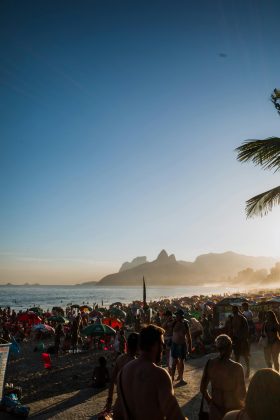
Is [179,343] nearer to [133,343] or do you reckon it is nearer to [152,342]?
[133,343]

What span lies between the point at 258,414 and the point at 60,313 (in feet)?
129

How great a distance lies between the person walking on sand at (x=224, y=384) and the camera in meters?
3.73

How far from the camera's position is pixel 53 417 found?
21.2 ft

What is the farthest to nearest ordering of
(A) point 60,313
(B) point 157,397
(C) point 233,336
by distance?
(A) point 60,313
(C) point 233,336
(B) point 157,397

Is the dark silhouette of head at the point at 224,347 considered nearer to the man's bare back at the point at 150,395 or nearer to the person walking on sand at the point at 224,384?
the person walking on sand at the point at 224,384

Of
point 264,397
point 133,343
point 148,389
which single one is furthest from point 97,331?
point 264,397

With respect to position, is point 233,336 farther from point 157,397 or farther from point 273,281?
point 273,281

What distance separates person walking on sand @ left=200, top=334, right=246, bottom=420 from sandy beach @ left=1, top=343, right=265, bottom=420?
2752 mm

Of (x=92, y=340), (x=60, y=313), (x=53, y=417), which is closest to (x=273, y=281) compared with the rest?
(x=60, y=313)

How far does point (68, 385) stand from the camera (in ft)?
34.8

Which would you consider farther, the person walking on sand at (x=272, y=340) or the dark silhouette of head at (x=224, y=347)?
the person walking on sand at (x=272, y=340)

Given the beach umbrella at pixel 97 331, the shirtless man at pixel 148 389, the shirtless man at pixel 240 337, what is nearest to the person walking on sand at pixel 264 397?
the shirtless man at pixel 148 389

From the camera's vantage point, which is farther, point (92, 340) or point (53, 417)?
point (92, 340)

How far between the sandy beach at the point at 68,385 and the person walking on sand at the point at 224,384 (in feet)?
9.03
